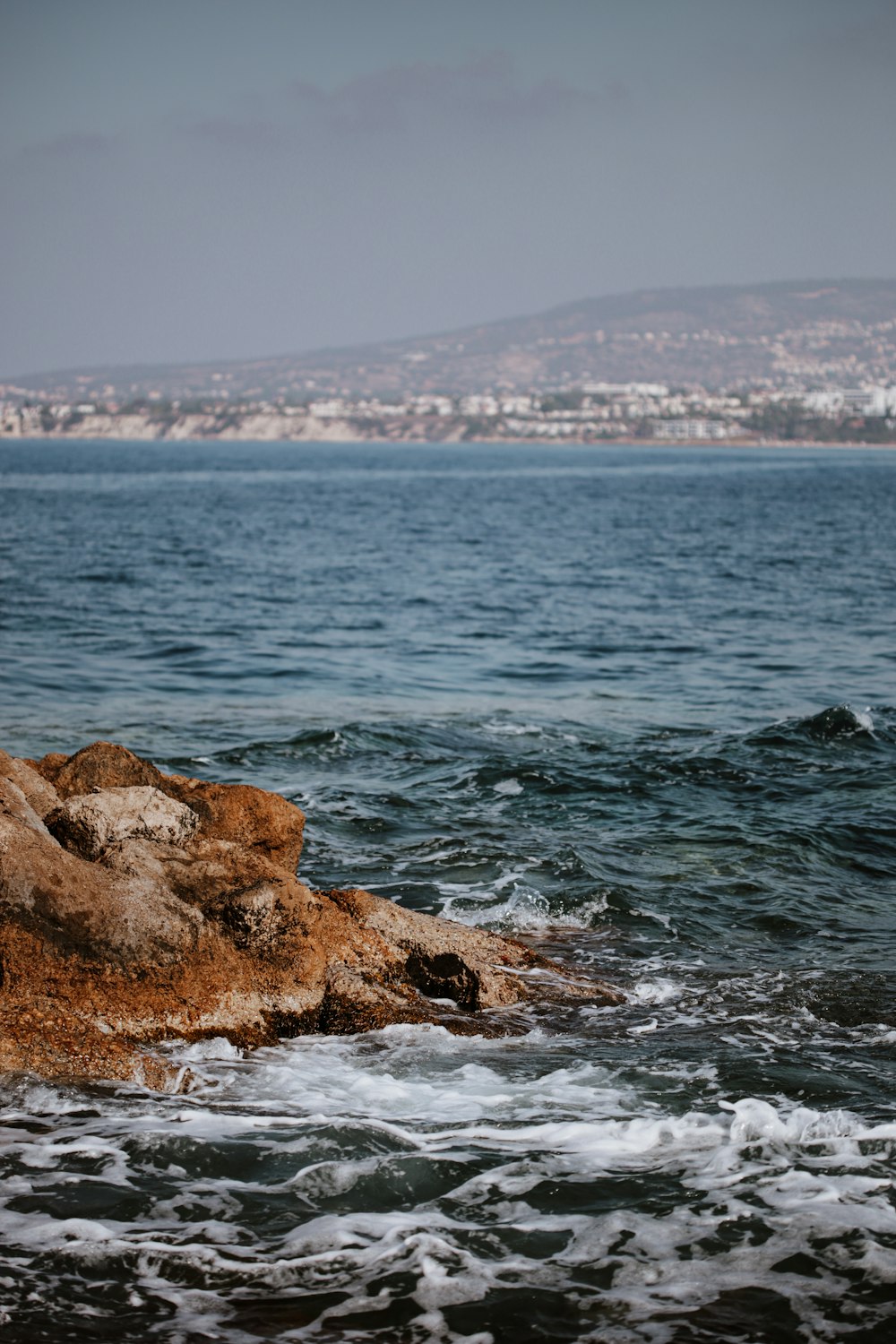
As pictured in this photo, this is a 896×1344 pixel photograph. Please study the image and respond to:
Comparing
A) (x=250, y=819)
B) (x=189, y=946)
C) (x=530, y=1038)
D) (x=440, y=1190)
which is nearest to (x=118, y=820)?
(x=250, y=819)

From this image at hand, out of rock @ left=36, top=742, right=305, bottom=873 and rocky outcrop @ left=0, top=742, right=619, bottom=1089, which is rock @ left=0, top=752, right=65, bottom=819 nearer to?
rocky outcrop @ left=0, top=742, right=619, bottom=1089

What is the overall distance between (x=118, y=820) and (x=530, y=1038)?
276 centimetres

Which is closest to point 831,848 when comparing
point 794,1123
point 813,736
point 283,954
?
point 813,736

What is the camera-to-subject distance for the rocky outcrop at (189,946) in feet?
20.4

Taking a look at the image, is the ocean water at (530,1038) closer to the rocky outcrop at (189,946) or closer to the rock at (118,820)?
the rocky outcrop at (189,946)

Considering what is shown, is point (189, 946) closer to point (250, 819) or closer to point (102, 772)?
point (250, 819)

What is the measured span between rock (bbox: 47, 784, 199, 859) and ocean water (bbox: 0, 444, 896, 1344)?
1.61m

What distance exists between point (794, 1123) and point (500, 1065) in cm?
151

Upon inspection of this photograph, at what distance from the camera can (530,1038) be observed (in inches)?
270

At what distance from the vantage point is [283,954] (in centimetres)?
682

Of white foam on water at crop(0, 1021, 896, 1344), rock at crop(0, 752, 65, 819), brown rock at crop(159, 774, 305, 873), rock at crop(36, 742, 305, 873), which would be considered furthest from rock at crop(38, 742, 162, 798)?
white foam on water at crop(0, 1021, 896, 1344)

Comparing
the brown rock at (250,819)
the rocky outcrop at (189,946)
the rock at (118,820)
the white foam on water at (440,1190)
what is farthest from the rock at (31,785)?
the white foam on water at (440,1190)

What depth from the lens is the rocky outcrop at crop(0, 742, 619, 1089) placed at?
6230 mm

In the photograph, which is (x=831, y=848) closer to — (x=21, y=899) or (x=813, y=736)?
(x=813, y=736)
